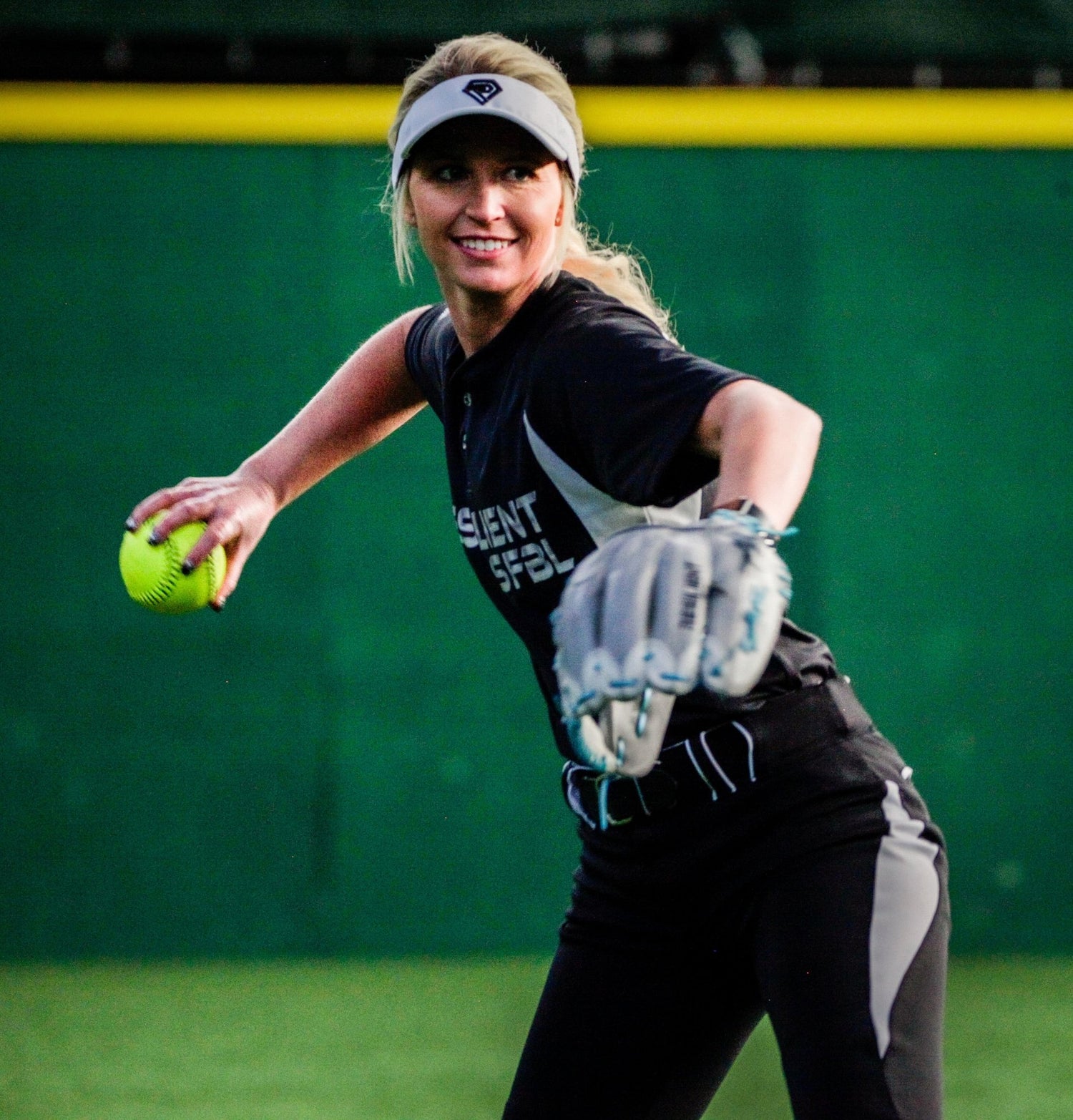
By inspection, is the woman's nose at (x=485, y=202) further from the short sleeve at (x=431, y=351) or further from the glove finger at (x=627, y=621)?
the glove finger at (x=627, y=621)

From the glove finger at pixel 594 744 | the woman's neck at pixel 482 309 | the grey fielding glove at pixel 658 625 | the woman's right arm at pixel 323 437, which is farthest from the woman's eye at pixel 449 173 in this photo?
the glove finger at pixel 594 744

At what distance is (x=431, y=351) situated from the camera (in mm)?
2393

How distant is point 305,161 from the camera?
5.58 metres

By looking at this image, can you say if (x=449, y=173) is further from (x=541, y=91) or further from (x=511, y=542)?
(x=511, y=542)

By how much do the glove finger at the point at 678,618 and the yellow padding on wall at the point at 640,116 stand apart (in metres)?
4.36

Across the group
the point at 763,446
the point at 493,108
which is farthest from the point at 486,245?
the point at 763,446

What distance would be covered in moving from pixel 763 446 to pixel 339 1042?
3.13 m

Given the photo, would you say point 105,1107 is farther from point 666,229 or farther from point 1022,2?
point 1022,2

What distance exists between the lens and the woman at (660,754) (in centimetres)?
174

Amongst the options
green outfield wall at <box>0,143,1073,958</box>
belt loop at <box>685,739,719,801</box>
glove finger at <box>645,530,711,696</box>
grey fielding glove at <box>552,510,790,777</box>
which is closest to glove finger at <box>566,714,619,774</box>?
grey fielding glove at <box>552,510,790,777</box>

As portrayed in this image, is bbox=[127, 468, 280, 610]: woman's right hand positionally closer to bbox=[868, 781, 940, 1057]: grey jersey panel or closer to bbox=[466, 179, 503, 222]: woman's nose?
bbox=[466, 179, 503, 222]: woman's nose

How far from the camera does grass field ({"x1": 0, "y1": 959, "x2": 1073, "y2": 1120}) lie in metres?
3.72

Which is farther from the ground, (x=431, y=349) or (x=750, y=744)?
(x=431, y=349)

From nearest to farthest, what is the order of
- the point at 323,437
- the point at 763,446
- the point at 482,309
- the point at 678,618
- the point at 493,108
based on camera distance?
the point at 678,618 → the point at 763,446 → the point at 493,108 → the point at 482,309 → the point at 323,437
